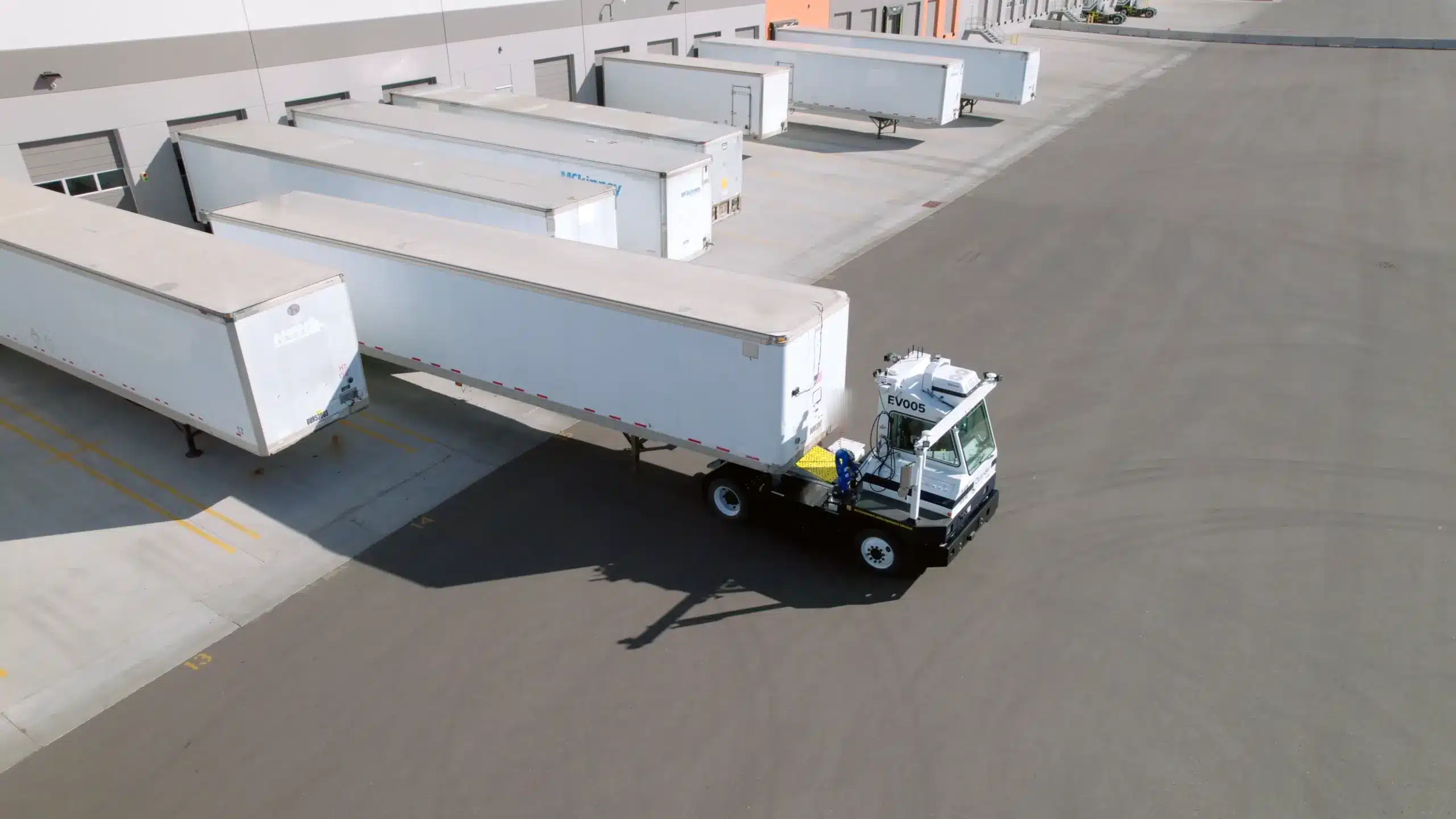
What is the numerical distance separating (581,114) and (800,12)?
24.0 m

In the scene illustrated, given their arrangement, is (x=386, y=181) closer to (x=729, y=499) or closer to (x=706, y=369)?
(x=706, y=369)

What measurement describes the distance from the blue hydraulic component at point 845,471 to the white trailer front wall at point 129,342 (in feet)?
27.0

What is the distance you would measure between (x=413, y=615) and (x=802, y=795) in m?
5.50

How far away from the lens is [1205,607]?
39.1ft

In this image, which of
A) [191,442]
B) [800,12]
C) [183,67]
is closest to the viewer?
[191,442]

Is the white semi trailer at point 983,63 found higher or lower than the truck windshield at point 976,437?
higher

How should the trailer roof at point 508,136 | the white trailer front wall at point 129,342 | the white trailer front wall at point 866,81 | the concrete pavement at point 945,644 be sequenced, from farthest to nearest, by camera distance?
the white trailer front wall at point 866,81 → the trailer roof at point 508,136 → the white trailer front wall at point 129,342 → the concrete pavement at point 945,644

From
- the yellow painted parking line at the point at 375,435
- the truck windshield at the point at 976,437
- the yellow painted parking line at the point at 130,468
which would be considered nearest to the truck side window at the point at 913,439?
the truck windshield at the point at 976,437

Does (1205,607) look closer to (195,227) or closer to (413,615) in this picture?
(413,615)

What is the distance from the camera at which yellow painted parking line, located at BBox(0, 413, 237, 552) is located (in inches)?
523

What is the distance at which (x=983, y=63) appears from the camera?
39844 millimetres

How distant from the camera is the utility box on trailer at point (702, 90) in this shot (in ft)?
105

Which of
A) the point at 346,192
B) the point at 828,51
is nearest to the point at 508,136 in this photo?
the point at 346,192

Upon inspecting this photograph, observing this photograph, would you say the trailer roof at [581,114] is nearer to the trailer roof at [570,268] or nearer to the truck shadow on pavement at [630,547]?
the trailer roof at [570,268]
